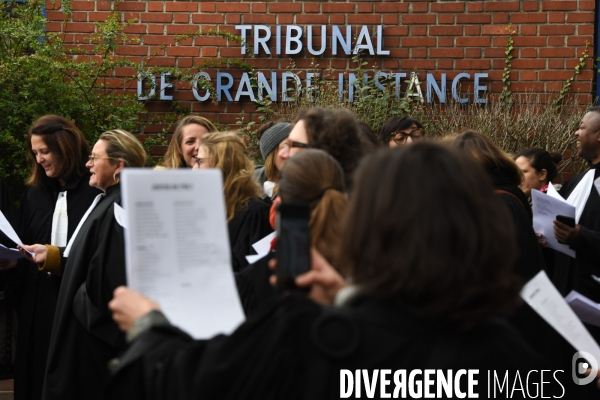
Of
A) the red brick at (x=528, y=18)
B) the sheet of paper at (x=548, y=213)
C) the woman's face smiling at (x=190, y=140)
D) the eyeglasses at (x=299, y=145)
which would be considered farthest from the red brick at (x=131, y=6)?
the eyeglasses at (x=299, y=145)

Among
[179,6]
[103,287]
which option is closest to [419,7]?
[179,6]

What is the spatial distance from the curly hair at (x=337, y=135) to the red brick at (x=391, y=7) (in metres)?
4.80

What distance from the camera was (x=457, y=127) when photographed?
762cm

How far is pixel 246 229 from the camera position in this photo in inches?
150

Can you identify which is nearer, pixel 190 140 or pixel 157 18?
pixel 190 140

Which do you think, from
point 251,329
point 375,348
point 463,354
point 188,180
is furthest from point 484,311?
point 188,180

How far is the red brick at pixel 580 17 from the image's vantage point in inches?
315

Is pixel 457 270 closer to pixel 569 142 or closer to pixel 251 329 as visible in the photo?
pixel 251 329

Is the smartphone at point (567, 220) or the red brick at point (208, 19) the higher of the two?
the red brick at point (208, 19)

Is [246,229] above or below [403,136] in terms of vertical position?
below

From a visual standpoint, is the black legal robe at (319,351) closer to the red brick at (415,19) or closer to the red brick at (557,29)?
the red brick at (415,19)

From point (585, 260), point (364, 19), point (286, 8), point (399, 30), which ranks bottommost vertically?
point (585, 260)

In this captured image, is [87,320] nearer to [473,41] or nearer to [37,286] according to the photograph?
[37,286]

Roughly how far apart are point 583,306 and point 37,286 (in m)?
3.50
